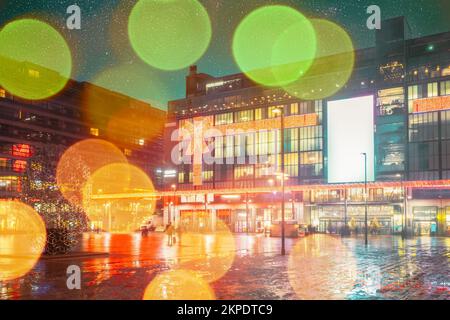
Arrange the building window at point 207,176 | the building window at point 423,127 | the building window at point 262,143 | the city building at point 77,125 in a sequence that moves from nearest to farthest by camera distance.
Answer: the building window at point 423,127 < the building window at point 262,143 < the city building at point 77,125 < the building window at point 207,176

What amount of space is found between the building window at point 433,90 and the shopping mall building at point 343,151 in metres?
0.16

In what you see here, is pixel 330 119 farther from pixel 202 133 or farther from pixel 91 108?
pixel 91 108

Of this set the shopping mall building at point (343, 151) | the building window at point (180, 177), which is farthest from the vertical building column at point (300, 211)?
the building window at point (180, 177)

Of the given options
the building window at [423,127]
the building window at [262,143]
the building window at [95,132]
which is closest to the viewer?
the building window at [423,127]

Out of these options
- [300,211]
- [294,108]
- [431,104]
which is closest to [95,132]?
[294,108]

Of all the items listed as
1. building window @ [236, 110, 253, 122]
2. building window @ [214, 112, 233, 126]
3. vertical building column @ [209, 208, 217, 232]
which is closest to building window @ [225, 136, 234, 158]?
building window @ [214, 112, 233, 126]

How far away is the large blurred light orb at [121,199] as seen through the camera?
4349 inches

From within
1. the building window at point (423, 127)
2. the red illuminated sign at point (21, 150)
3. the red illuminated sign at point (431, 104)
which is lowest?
the red illuminated sign at point (21, 150)

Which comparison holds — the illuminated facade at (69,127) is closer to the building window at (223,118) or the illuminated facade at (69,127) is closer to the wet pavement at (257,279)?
the building window at (223,118)

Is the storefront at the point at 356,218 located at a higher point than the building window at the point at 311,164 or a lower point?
lower

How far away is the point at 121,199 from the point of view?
128875 millimetres

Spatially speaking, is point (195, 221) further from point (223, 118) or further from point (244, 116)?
point (244, 116)

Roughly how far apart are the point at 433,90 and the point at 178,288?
79.9m
